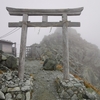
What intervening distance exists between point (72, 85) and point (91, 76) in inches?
901

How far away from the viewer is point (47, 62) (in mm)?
12164

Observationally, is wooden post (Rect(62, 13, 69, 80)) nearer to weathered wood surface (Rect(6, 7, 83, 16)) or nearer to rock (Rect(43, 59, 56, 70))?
weathered wood surface (Rect(6, 7, 83, 16))

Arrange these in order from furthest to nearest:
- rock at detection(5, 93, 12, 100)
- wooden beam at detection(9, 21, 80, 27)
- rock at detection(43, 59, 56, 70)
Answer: rock at detection(43, 59, 56, 70) < wooden beam at detection(9, 21, 80, 27) < rock at detection(5, 93, 12, 100)

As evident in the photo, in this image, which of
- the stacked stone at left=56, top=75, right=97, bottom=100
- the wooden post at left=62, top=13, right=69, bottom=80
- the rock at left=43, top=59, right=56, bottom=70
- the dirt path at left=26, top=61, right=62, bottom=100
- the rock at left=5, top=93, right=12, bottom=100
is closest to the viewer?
the rock at left=5, top=93, right=12, bottom=100

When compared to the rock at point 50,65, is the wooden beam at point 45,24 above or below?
above

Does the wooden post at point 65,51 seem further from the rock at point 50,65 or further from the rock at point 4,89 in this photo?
the rock at point 50,65

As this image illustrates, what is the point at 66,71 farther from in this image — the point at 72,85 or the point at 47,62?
the point at 47,62

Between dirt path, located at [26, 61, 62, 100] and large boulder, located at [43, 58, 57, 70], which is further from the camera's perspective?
large boulder, located at [43, 58, 57, 70]

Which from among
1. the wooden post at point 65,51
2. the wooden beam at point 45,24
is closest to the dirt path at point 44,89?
the wooden post at point 65,51

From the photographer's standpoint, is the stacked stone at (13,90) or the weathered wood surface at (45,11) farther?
the weathered wood surface at (45,11)

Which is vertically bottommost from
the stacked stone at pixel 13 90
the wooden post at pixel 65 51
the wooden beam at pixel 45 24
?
the stacked stone at pixel 13 90

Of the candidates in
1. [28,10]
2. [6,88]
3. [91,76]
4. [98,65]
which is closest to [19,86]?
[6,88]

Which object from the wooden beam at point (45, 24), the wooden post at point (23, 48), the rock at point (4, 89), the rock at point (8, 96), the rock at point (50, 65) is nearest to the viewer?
the rock at point (8, 96)

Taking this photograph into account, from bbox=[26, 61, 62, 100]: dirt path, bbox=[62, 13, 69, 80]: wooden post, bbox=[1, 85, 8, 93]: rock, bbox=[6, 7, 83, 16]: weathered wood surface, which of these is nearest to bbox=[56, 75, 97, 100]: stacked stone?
bbox=[26, 61, 62, 100]: dirt path
